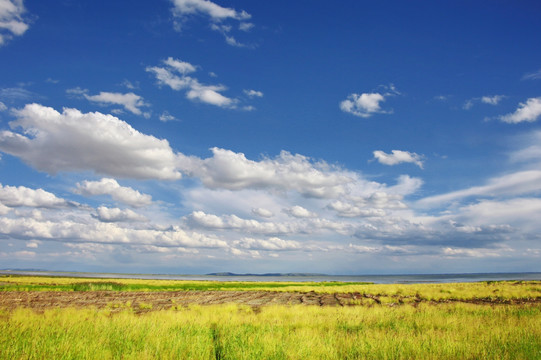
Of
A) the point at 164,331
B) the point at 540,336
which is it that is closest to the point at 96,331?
the point at 164,331

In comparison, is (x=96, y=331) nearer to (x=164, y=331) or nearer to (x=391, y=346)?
(x=164, y=331)

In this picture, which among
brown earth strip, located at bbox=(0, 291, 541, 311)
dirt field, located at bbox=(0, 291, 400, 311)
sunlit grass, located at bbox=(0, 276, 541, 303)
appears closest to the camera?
brown earth strip, located at bbox=(0, 291, 541, 311)

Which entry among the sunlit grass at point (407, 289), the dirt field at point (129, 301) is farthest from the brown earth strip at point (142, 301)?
the sunlit grass at point (407, 289)

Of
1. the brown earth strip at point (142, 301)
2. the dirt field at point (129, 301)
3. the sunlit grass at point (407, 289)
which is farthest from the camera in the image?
the sunlit grass at point (407, 289)

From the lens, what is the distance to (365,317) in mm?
16016

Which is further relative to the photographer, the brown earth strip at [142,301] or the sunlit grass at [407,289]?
the sunlit grass at [407,289]

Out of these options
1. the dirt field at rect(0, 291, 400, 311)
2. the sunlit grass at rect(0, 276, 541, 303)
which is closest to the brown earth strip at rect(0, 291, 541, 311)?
the dirt field at rect(0, 291, 400, 311)

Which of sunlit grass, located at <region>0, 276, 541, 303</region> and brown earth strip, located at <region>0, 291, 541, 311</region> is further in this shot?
sunlit grass, located at <region>0, 276, 541, 303</region>

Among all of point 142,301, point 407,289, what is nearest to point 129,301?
point 142,301

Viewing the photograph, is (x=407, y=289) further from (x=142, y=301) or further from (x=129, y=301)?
(x=129, y=301)

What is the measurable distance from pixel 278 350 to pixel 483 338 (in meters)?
6.13

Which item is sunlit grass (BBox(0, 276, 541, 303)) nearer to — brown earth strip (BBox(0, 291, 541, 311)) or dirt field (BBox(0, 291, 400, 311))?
brown earth strip (BBox(0, 291, 541, 311))

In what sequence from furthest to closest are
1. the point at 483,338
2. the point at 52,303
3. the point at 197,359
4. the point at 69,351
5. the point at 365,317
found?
the point at 52,303 < the point at 365,317 < the point at 483,338 < the point at 197,359 < the point at 69,351

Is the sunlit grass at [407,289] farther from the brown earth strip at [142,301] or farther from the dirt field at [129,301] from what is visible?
the dirt field at [129,301]
